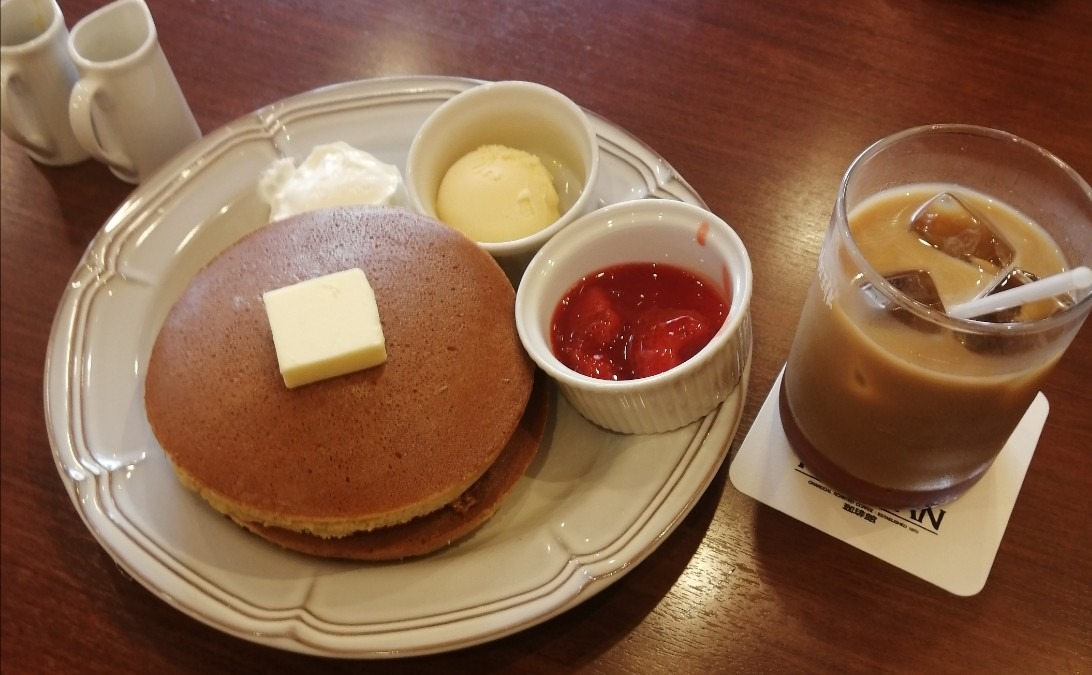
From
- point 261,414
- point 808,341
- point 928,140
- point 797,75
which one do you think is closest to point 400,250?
point 261,414

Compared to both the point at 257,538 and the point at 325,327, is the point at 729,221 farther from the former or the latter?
the point at 257,538

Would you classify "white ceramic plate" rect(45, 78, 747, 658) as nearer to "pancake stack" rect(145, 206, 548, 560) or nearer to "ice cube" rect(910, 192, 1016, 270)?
"pancake stack" rect(145, 206, 548, 560)

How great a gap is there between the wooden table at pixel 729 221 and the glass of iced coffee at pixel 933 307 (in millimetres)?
164

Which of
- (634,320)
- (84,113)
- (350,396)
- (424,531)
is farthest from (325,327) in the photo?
(84,113)

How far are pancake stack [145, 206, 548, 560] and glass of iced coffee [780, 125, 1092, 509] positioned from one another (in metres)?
0.43

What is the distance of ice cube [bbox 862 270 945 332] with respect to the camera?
937 millimetres

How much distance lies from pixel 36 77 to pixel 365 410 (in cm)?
99

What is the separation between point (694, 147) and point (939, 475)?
796 mm

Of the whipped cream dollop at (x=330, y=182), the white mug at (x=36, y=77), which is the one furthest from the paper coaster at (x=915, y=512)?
the white mug at (x=36, y=77)

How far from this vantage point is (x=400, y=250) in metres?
1.28

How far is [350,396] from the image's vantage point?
114 centimetres

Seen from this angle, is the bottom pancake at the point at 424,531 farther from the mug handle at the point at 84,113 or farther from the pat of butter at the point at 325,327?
the mug handle at the point at 84,113

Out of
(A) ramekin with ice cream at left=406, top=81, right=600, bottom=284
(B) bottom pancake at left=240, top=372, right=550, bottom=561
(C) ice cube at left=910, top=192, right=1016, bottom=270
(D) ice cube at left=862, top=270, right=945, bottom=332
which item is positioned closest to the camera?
(D) ice cube at left=862, top=270, right=945, bottom=332

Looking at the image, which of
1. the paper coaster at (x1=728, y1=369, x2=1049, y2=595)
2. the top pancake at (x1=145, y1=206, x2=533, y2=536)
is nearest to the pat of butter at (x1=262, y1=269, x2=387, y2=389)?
the top pancake at (x1=145, y1=206, x2=533, y2=536)
